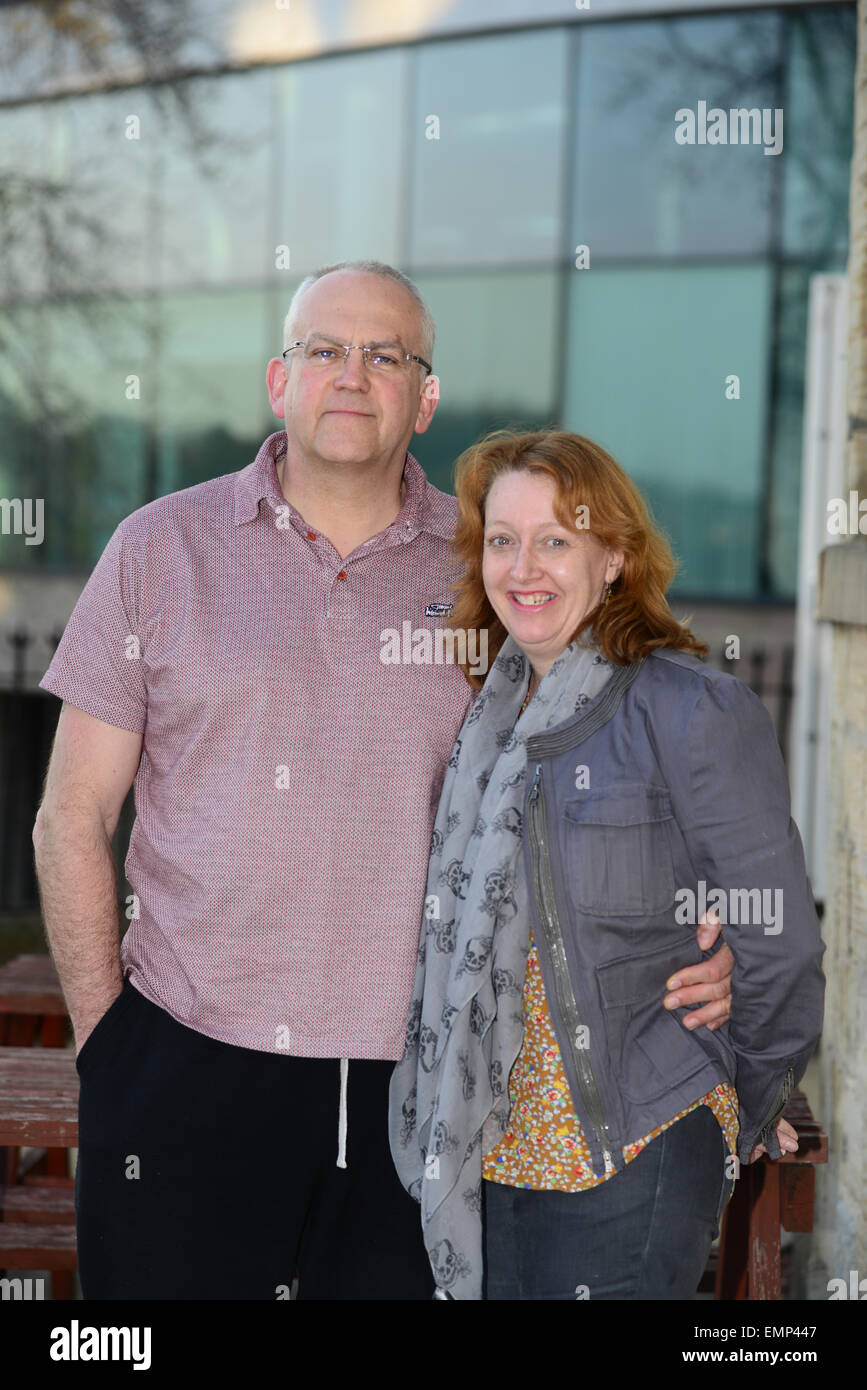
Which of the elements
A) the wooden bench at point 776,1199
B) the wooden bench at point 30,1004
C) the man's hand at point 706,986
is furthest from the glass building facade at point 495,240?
the man's hand at point 706,986

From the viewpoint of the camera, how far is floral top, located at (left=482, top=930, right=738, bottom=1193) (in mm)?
2717

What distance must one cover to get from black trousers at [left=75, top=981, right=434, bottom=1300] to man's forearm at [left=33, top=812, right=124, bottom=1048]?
185mm

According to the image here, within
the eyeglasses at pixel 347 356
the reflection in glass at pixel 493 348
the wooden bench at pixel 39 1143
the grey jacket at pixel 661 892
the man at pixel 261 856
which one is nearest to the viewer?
the grey jacket at pixel 661 892

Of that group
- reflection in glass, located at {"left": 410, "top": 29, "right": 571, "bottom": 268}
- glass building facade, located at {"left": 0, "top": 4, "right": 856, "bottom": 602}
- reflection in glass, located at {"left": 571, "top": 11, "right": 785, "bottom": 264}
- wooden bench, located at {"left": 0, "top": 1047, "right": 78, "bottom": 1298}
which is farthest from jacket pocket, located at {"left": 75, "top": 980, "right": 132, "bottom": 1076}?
reflection in glass, located at {"left": 410, "top": 29, "right": 571, "bottom": 268}

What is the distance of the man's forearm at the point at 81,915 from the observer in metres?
3.18

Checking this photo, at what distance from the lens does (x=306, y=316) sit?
126 inches

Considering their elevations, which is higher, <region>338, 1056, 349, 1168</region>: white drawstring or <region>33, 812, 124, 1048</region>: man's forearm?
<region>33, 812, 124, 1048</region>: man's forearm

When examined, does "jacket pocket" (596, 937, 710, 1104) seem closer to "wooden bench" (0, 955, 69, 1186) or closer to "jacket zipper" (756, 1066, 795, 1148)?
"jacket zipper" (756, 1066, 795, 1148)

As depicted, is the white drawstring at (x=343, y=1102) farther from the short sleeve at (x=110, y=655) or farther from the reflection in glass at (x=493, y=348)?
the reflection in glass at (x=493, y=348)

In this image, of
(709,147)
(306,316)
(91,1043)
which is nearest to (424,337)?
(306,316)

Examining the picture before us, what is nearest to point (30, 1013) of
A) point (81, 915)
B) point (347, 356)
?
point (81, 915)

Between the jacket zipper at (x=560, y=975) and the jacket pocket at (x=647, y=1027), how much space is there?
0.05m

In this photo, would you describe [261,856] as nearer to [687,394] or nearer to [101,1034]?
[101,1034]

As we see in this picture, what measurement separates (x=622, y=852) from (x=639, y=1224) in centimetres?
66
